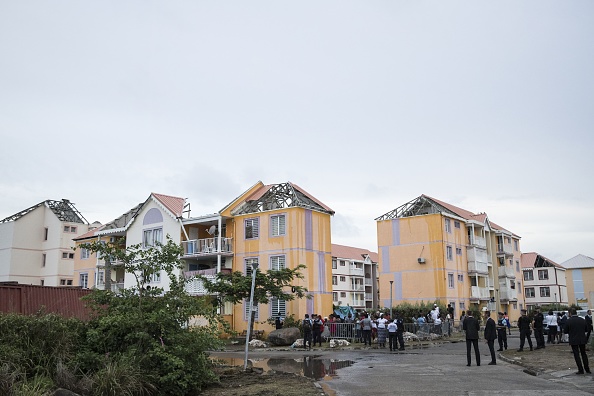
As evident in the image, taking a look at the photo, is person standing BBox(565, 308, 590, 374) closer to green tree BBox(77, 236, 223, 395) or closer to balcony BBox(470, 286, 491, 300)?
green tree BBox(77, 236, 223, 395)

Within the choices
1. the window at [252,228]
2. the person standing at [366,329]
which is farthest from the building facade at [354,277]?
the person standing at [366,329]

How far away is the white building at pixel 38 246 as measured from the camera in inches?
2309

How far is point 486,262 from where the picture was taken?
184 ft

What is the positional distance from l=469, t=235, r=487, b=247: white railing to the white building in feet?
133

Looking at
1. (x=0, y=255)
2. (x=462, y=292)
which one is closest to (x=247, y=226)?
(x=462, y=292)

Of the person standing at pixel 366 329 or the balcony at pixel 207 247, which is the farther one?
the balcony at pixel 207 247

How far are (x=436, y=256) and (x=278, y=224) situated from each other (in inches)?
657

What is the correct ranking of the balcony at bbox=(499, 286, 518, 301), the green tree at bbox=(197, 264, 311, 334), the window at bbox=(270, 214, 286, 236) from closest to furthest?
the green tree at bbox=(197, 264, 311, 334)
the window at bbox=(270, 214, 286, 236)
the balcony at bbox=(499, 286, 518, 301)

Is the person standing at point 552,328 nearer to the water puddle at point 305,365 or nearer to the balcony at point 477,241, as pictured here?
the water puddle at point 305,365

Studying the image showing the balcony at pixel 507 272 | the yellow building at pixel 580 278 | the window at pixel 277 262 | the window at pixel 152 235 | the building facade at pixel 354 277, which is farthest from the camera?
the yellow building at pixel 580 278

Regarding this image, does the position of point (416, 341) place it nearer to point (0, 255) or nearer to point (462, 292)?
point (462, 292)

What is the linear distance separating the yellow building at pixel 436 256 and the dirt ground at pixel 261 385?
33871 millimetres

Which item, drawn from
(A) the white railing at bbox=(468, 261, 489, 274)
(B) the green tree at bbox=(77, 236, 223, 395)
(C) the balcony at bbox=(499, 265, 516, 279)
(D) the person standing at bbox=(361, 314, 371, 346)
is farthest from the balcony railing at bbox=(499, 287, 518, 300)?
(B) the green tree at bbox=(77, 236, 223, 395)

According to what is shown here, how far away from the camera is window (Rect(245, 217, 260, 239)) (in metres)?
40.7
